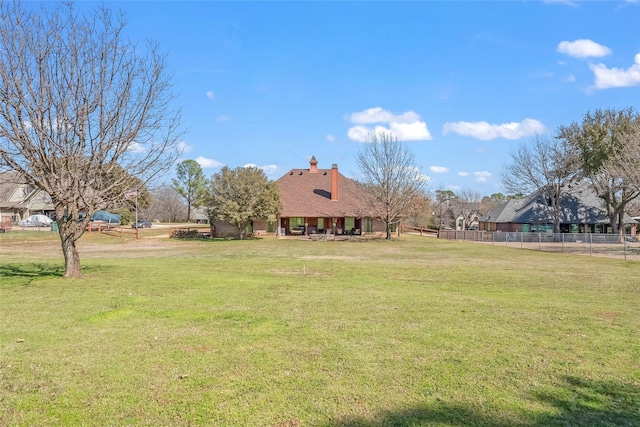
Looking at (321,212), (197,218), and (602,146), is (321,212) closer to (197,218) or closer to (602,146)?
(602,146)

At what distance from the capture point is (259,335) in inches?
254

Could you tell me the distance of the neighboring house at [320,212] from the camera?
4769 centimetres

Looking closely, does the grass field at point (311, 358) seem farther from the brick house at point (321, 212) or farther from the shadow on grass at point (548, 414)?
the brick house at point (321, 212)

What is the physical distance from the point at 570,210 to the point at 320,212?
104 feet

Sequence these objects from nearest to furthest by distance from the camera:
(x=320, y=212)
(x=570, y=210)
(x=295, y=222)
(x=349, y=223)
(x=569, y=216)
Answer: (x=320, y=212), (x=295, y=222), (x=349, y=223), (x=569, y=216), (x=570, y=210)

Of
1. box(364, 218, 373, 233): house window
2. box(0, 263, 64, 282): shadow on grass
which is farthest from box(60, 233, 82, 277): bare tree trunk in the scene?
box(364, 218, 373, 233): house window

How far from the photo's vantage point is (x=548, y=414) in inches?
158

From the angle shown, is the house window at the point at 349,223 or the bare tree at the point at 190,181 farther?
the bare tree at the point at 190,181

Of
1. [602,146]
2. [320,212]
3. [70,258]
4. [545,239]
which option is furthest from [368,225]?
[70,258]

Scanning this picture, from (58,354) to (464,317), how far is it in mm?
6455

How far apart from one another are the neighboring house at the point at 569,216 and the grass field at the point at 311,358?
4912 centimetres

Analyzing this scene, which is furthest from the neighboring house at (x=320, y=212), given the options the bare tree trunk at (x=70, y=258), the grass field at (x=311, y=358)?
the grass field at (x=311, y=358)

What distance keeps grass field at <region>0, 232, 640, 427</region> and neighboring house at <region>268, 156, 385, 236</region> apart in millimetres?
37000

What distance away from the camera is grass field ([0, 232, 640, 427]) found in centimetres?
399
